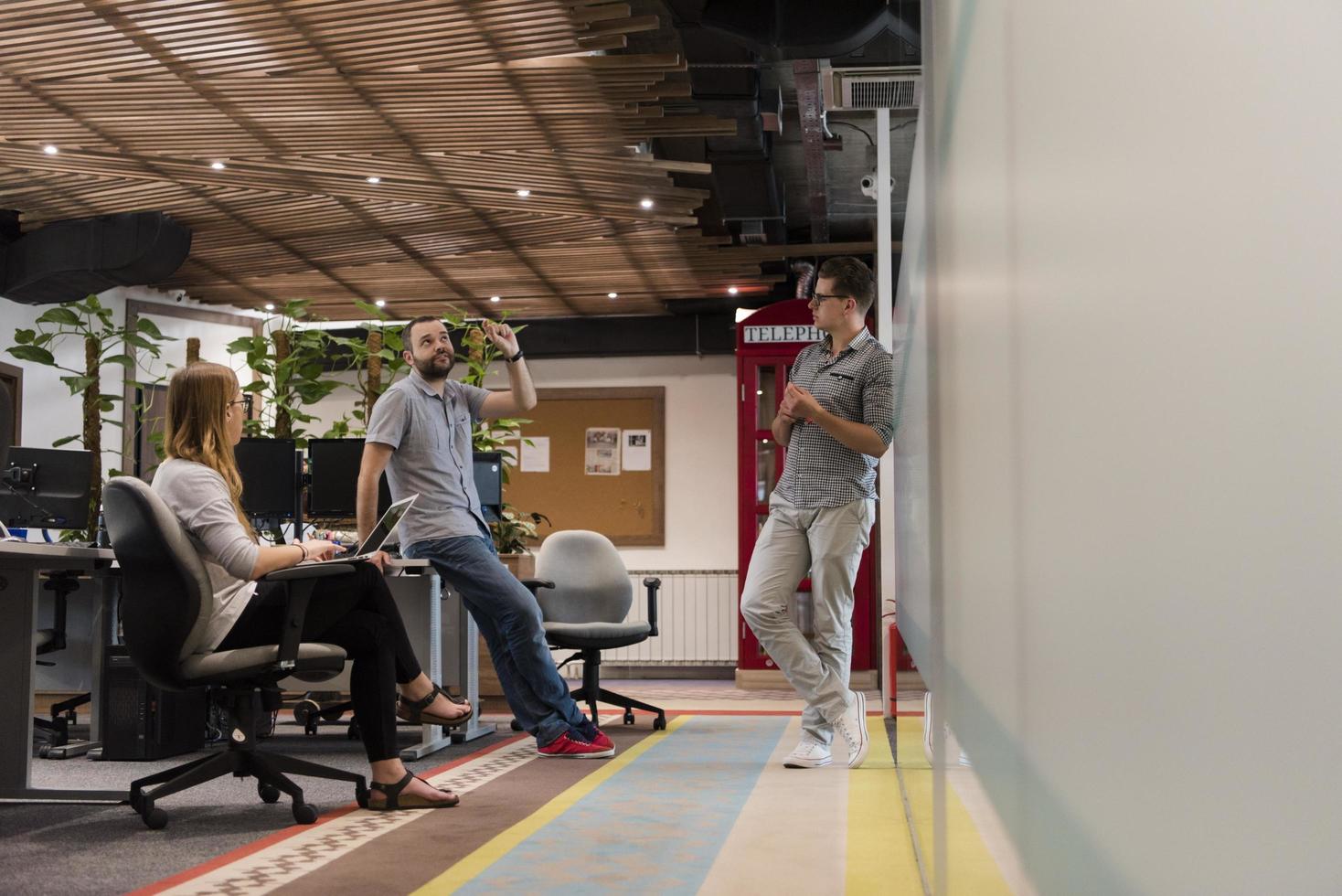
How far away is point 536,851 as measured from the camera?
8.80 ft

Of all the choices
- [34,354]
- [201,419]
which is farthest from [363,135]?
[201,419]

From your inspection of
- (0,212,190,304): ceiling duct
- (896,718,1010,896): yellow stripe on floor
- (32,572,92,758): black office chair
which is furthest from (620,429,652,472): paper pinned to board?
(896,718,1010,896): yellow stripe on floor

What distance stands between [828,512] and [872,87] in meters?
2.27

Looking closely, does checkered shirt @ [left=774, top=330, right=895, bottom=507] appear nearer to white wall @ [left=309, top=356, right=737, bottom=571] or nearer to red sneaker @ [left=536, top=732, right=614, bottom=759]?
red sneaker @ [left=536, top=732, right=614, bottom=759]

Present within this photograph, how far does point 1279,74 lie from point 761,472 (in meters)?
8.11

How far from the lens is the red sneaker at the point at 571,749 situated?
4324 mm

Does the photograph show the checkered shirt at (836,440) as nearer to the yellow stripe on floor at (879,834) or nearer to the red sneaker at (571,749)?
the yellow stripe on floor at (879,834)

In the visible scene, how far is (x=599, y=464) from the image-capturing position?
10570mm

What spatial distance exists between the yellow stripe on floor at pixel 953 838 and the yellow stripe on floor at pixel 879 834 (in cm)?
8

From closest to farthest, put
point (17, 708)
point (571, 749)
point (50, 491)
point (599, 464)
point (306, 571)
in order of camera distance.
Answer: point (306, 571)
point (17, 708)
point (571, 749)
point (50, 491)
point (599, 464)

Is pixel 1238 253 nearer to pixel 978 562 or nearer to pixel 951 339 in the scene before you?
pixel 978 562

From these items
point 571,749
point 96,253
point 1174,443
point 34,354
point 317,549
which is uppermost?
point 96,253

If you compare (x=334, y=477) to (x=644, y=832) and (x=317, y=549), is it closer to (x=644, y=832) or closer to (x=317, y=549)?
(x=317, y=549)

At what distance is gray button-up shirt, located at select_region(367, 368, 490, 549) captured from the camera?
13.7ft
